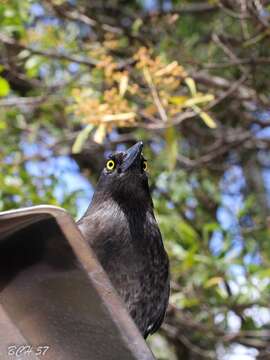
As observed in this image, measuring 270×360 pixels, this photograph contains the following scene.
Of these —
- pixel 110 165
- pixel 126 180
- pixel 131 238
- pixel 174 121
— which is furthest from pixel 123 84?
pixel 131 238

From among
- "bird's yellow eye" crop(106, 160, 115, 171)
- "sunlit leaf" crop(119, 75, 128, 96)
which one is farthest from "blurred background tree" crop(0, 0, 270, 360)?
"bird's yellow eye" crop(106, 160, 115, 171)

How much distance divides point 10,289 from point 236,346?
538cm

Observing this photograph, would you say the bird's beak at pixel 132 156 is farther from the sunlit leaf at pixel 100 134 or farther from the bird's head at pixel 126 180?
the sunlit leaf at pixel 100 134

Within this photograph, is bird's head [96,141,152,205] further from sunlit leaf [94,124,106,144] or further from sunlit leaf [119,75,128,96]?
sunlit leaf [119,75,128,96]

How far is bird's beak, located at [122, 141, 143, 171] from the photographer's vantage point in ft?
11.9

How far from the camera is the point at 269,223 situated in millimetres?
6844

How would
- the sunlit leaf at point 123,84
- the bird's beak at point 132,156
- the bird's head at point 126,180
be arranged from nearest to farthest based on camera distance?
the bird's beak at point 132,156 → the bird's head at point 126,180 → the sunlit leaf at point 123,84

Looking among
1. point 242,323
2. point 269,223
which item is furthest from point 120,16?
point 242,323

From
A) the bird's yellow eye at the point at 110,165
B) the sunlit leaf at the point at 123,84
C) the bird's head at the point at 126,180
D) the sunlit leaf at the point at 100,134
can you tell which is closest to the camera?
the bird's head at the point at 126,180

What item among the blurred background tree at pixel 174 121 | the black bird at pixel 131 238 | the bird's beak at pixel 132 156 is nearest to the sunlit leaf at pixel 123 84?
the blurred background tree at pixel 174 121

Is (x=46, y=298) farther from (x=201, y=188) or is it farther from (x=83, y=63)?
(x=201, y=188)

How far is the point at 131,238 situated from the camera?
3.61 metres

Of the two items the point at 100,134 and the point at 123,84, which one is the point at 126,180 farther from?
the point at 123,84

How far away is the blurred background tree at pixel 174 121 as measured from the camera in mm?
5781
